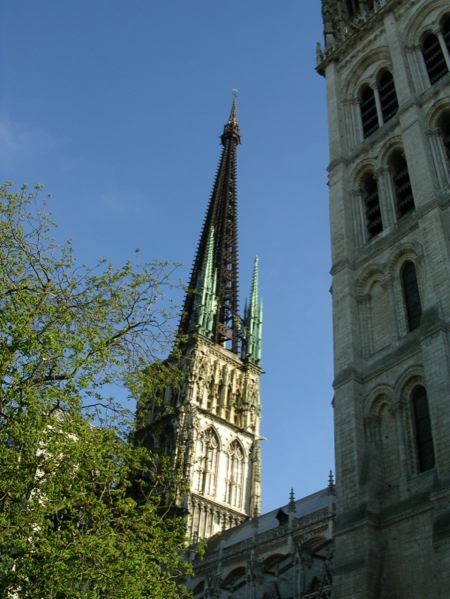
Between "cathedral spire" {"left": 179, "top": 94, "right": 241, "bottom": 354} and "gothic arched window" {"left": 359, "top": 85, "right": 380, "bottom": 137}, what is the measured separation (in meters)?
33.4

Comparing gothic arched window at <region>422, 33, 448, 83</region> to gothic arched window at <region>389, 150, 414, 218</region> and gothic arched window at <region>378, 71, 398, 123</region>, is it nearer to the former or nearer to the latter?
gothic arched window at <region>378, 71, 398, 123</region>

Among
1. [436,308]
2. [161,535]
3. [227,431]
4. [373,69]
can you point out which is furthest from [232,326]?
[161,535]

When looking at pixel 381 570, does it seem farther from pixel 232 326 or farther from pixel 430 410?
pixel 232 326

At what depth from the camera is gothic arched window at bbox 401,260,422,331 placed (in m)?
20.7

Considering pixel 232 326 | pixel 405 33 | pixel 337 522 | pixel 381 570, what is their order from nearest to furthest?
pixel 381 570 < pixel 337 522 < pixel 405 33 < pixel 232 326

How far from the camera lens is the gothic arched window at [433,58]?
2641 cm

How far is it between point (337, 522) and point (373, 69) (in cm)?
1984

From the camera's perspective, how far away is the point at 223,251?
243 feet

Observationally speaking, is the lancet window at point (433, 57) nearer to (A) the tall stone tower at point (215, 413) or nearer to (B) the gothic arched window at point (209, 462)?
(A) the tall stone tower at point (215, 413)

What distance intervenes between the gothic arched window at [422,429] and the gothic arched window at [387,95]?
507 inches

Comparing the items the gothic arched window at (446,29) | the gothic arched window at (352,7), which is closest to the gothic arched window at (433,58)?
the gothic arched window at (446,29)

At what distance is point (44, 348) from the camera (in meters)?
13.3

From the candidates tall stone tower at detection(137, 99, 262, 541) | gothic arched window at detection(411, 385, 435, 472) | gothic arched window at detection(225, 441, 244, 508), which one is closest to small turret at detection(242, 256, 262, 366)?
tall stone tower at detection(137, 99, 262, 541)

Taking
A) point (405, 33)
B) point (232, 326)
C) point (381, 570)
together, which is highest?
point (232, 326)
